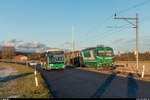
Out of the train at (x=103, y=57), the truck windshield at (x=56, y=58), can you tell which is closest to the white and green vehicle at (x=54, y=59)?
the truck windshield at (x=56, y=58)

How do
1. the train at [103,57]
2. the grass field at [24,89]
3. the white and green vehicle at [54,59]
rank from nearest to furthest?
1. the grass field at [24,89]
2. the white and green vehicle at [54,59]
3. the train at [103,57]

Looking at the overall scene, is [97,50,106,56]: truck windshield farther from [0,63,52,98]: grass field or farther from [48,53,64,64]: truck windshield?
[0,63,52,98]: grass field

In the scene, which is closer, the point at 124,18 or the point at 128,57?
the point at 124,18

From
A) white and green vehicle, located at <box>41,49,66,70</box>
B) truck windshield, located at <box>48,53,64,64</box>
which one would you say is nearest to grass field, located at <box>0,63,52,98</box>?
white and green vehicle, located at <box>41,49,66,70</box>

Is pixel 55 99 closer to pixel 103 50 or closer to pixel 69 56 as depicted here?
pixel 103 50

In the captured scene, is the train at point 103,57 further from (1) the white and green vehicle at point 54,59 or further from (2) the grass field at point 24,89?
(2) the grass field at point 24,89

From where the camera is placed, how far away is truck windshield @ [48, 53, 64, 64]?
86.9 ft

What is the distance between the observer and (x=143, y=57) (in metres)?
67.8

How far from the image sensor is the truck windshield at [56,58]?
86.9ft

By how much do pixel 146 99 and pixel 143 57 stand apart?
6404 cm

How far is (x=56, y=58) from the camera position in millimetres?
26734

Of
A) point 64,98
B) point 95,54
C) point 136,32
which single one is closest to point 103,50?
point 95,54

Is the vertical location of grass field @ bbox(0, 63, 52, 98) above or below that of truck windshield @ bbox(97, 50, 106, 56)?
below

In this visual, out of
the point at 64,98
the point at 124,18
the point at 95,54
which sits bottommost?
the point at 64,98
